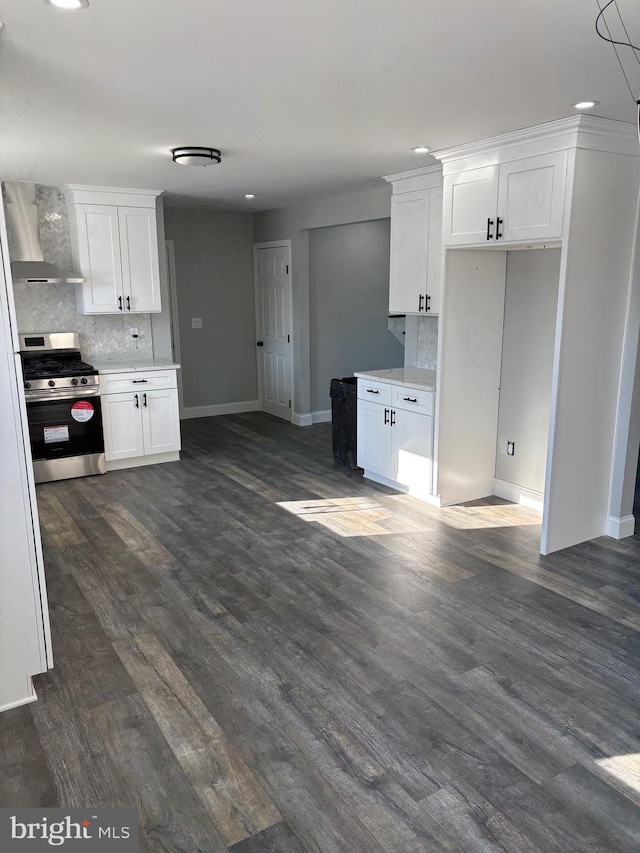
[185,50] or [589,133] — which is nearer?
[185,50]

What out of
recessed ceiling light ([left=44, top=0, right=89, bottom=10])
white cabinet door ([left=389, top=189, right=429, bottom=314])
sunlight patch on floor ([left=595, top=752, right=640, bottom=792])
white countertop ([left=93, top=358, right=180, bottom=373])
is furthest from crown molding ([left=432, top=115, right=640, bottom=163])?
white countertop ([left=93, top=358, right=180, bottom=373])

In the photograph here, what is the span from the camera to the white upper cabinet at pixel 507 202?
Answer: 3.62 m

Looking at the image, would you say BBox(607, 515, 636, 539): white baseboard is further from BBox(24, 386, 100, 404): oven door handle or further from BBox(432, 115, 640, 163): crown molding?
BBox(24, 386, 100, 404): oven door handle

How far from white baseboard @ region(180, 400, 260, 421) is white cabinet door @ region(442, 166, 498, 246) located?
169 inches

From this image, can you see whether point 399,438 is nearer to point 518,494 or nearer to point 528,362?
point 518,494

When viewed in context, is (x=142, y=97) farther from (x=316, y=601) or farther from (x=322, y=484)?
(x=322, y=484)

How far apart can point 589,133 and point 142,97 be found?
2.36 m

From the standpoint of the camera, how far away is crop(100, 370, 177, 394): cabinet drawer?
5.57m

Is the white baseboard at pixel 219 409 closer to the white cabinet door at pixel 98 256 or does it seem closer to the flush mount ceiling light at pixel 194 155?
the white cabinet door at pixel 98 256

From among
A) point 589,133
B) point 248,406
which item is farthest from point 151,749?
point 248,406

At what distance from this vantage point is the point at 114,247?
18.7 ft

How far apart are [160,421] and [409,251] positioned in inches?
107

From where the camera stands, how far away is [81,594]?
3.49 metres

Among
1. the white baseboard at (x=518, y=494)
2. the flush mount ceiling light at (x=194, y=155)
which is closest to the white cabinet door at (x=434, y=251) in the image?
the white baseboard at (x=518, y=494)
